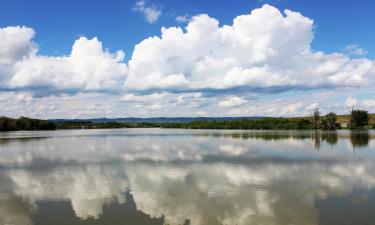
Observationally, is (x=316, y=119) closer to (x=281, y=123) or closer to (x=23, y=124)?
(x=281, y=123)

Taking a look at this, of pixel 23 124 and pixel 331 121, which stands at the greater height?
pixel 331 121

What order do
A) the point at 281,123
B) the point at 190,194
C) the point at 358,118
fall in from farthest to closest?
the point at 281,123 < the point at 358,118 < the point at 190,194

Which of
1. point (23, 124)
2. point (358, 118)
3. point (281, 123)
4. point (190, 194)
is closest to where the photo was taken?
point (190, 194)

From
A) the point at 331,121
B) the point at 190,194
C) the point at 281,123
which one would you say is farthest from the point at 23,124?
the point at 190,194

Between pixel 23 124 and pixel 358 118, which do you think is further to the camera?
pixel 23 124

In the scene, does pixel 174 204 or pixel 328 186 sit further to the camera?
pixel 328 186

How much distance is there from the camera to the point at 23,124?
359ft

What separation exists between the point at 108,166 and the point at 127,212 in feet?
34.9

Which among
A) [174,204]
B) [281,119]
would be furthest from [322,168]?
[281,119]

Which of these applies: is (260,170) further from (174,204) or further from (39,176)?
(39,176)

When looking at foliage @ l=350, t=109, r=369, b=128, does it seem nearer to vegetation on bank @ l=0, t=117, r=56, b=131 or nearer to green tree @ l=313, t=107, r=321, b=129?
green tree @ l=313, t=107, r=321, b=129

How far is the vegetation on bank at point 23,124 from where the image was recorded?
10245 cm

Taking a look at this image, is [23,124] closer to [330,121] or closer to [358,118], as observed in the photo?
[330,121]

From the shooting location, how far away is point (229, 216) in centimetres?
1023
